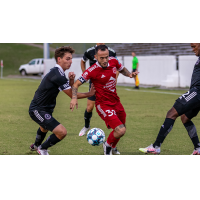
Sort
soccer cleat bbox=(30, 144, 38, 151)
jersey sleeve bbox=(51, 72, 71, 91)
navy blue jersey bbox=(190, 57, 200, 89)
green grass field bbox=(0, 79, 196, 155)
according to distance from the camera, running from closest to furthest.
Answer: jersey sleeve bbox=(51, 72, 71, 91)
navy blue jersey bbox=(190, 57, 200, 89)
soccer cleat bbox=(30, 144, 38, 151)
green grass field bbox=(0, 79, 196, 155)

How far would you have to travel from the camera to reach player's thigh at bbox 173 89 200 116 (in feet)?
18.8

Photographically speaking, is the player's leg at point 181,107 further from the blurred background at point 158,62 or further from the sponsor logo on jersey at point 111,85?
the blurred background at point 158,62

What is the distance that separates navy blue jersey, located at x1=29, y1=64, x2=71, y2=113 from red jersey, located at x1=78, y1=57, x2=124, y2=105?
1.27 ft

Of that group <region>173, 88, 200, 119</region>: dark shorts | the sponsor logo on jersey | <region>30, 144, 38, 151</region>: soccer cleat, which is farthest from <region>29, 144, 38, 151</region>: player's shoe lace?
<region>173, 88, 200, 119</region>: dark shorts

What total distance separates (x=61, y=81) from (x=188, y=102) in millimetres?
2167

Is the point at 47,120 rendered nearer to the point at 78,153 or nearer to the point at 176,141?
the point at 78,153

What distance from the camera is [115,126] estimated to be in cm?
581

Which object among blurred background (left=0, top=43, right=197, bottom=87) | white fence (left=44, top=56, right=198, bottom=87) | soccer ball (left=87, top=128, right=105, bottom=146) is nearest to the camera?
soccer ball (left=87, top=128, right=105, bottom=146)

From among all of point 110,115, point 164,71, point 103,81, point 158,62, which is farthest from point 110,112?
point 158,62

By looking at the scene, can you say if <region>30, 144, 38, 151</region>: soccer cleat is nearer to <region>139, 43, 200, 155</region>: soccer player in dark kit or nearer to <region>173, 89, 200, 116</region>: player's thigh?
<region>139, 43, 200, 155</region>: soccer player in dark kit

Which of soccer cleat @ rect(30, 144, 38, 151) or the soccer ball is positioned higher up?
the soccer ball

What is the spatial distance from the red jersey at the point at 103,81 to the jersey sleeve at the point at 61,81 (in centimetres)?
34

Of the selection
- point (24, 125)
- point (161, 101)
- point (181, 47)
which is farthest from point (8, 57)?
point (24, 125)

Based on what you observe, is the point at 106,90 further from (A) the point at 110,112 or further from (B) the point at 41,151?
(B) the point at 41,151
